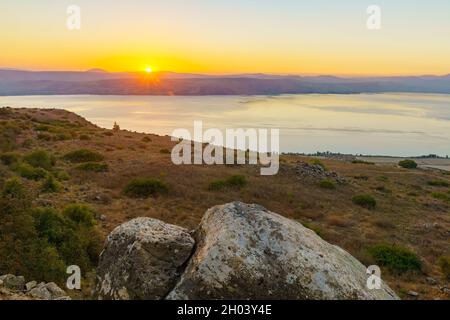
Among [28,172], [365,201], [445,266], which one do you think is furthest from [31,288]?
[365,201]

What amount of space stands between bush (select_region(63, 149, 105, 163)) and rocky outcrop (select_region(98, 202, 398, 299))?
81.4 feet

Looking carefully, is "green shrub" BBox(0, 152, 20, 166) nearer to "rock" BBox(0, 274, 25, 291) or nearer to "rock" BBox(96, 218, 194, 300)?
"rock" BBox(0, 274, 25, 291)

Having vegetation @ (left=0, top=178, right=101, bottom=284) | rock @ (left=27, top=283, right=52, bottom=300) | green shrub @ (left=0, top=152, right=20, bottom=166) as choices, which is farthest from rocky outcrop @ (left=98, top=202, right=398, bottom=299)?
green shrub @ (left=0, top=152, right=20, bottom=166)

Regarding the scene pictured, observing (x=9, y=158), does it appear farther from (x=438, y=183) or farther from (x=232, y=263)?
(x=438, y=183)

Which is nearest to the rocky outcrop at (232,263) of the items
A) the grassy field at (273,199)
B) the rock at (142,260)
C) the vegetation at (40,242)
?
the rock at (142,260)

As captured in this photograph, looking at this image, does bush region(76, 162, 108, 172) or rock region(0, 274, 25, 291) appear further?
bush region(76, 162, 108, 172)

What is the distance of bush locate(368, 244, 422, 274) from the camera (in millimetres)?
14268

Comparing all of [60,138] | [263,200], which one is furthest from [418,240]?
[60,138]

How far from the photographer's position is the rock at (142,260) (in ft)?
18.2

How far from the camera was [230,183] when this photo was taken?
80.4ft

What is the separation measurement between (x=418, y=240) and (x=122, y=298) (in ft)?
54.6

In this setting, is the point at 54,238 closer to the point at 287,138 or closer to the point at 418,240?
the point at 418,240

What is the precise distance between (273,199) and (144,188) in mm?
7413

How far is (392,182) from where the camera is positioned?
36062 mm
